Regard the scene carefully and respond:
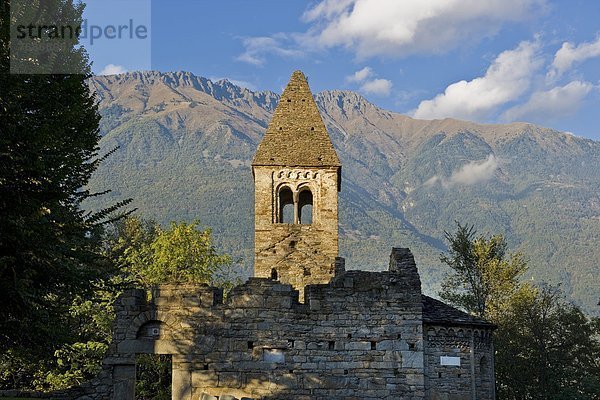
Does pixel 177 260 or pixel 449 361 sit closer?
pixel 449 361

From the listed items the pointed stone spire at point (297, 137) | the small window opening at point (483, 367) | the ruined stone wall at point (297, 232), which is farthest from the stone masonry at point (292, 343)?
the pointed stone spire at point (297, 137)

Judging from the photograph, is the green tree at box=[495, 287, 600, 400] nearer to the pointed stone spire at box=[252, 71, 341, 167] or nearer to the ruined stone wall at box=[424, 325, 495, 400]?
the pointed stone spire at box=[252, 71, 341, 167]

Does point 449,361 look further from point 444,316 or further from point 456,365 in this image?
point 444,316

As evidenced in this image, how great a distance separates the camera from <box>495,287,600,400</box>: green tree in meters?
35.6

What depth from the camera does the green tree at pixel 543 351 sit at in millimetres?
35562

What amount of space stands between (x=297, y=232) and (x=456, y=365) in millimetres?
10804

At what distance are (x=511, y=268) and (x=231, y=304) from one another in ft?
90.6

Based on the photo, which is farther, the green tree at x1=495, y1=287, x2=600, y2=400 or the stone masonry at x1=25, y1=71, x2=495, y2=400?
the green tree at x1=495, y1=287, x2=600, y2=400

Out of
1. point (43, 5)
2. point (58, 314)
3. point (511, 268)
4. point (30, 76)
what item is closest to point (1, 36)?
point (30, 76)

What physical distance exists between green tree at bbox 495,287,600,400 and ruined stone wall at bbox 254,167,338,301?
1412 cm

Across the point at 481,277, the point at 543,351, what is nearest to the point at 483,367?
the point at 543,351

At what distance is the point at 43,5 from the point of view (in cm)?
1931

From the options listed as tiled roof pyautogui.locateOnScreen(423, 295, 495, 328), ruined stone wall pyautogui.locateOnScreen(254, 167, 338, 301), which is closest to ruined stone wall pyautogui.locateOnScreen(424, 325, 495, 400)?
tiled roof pyautogui.locateOnScreen(423, 295, 495, 328)

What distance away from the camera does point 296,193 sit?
29750mm
